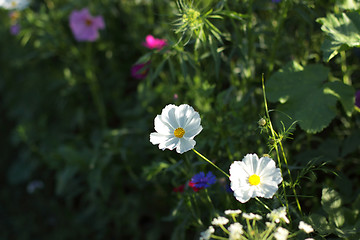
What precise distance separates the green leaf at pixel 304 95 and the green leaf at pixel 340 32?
0.47 ft

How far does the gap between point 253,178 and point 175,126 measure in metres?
0.21

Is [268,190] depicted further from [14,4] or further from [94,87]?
[14,4]

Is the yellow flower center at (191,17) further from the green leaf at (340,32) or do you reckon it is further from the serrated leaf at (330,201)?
the serrated leaf at (330,201)

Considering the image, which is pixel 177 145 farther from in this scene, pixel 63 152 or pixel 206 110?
pixel 63 152

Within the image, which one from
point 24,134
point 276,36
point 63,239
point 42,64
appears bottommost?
point 63,239

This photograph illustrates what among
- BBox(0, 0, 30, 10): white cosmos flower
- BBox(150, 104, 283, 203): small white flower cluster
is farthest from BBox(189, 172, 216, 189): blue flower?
BBox(0, 0, 30, 10): white cosmos flower

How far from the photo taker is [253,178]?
0.82 meters

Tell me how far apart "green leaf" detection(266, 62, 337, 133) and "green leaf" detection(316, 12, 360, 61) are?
0.14 meters

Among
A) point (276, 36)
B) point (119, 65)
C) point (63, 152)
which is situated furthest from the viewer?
point (119, 65)

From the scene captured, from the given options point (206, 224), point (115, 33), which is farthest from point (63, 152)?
point (206, 224)

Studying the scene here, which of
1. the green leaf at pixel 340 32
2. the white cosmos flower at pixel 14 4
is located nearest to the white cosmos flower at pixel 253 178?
the green leaf at pixel 340 32

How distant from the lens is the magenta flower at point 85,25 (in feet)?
6.14

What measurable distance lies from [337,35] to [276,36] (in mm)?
248

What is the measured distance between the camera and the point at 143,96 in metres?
1.85
